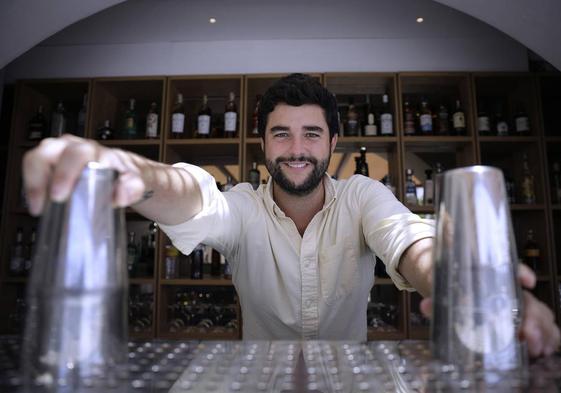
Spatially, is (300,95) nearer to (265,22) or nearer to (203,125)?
(203,125)

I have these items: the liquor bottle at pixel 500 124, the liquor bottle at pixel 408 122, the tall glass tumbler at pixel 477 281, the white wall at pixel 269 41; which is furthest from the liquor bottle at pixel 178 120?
the tall glass tumbler at pixel 477 281

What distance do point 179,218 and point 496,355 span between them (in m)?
0.51

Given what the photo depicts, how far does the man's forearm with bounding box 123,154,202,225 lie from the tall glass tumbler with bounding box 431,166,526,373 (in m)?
0.39

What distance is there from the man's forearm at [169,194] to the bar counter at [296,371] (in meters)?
0.24

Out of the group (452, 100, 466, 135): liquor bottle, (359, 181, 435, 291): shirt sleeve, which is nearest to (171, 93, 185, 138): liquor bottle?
(359, 181, 435, 291): shirt sleeve

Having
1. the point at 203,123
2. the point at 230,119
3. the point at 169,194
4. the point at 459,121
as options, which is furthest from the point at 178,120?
the point at 169,194

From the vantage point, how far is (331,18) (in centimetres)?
224

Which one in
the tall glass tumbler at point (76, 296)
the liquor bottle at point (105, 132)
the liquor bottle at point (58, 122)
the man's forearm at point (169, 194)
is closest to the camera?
the tall glass tumbler at point (76, 296)

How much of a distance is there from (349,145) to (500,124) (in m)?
0.84

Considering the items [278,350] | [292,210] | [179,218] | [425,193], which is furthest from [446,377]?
[425,193]

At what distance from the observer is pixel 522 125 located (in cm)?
213

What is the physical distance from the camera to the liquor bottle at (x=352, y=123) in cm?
216

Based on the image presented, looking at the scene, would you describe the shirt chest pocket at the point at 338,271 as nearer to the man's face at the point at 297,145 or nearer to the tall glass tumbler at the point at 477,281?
the man's face at the point at 297,145

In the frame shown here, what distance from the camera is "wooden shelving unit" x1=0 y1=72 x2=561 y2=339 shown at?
203cm
